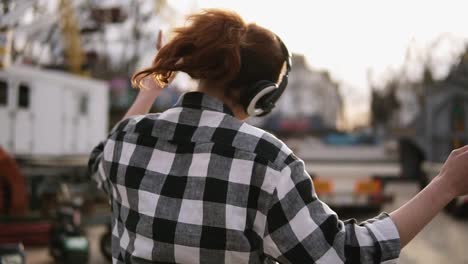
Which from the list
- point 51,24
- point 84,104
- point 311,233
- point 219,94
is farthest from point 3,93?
point 311,233

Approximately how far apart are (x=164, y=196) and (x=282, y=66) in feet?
1.43

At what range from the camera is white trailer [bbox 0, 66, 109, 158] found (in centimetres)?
1191

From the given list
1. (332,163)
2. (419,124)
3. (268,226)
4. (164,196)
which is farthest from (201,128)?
(332,163)

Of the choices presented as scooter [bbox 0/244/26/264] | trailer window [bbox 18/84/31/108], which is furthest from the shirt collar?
trailer window [bbox 18/84/31/108]

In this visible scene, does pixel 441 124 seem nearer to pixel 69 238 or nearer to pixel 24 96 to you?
pixel 24 96

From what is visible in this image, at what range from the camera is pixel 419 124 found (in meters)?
17.0

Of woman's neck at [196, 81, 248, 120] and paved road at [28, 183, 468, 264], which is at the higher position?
woman's neck at [196, 81, 248, 120]

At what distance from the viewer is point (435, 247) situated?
8.66 meters

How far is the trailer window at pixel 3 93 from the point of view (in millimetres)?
11539

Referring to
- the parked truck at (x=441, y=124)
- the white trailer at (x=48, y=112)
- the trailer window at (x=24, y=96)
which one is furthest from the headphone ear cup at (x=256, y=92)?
the parked truck at (x=441, y=124)

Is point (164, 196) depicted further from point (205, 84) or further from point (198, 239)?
point (205, 84)

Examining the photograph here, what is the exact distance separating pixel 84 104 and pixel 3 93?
3642 millimetres

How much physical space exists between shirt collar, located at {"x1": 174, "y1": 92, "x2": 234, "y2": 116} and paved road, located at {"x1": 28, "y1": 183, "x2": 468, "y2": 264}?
6563mm

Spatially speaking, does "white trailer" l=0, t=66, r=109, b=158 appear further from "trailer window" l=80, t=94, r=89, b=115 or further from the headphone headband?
the headphone headband
